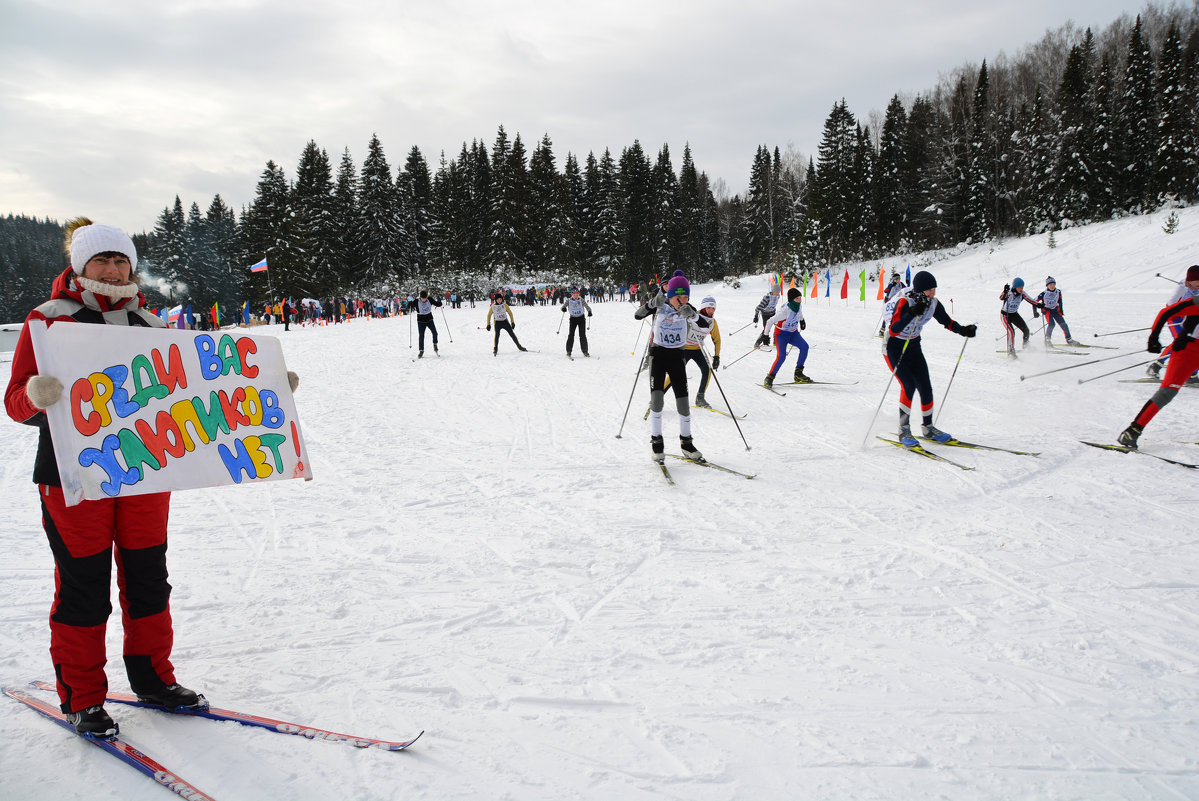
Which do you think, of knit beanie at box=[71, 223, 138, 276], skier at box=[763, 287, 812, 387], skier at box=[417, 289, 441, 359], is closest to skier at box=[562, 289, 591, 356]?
skier at box=[417, 289, 441, 359]

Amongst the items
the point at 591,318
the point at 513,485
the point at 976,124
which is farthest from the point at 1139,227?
the point at 513,485

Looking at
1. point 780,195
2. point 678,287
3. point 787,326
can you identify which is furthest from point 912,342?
point 780,195

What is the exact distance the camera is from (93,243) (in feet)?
7.93

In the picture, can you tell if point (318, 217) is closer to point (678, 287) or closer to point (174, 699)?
point (678, 287)

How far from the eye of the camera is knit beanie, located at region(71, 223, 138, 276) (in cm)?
241

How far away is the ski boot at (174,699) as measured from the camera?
Answer: 2592 millimetres

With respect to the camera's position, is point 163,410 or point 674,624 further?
point 674,624

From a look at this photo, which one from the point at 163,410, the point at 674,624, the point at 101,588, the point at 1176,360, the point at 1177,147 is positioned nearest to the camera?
the point at 101,588

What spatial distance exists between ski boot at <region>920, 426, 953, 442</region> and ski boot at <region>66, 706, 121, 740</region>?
761 cm

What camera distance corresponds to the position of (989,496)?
18.2ft

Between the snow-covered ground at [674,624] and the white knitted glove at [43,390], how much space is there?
136cm

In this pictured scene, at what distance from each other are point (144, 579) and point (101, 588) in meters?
0.14

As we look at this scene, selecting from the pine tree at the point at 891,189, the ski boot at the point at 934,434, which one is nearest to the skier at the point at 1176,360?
the ski boot at the point at 934,434

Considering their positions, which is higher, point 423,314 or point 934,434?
point 423,314
